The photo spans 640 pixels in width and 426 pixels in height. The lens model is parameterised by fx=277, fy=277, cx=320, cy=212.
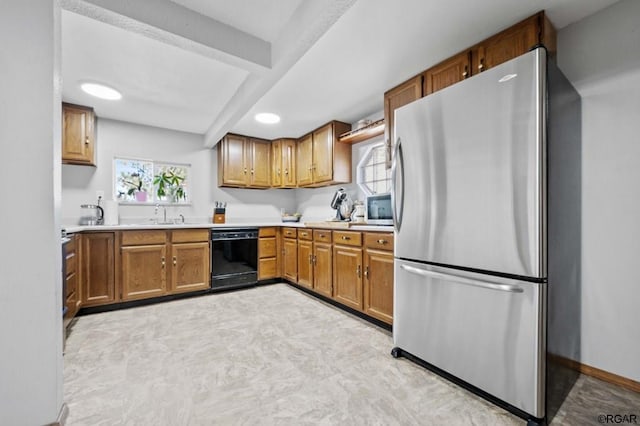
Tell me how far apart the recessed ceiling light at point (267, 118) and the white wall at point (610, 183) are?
2795mm

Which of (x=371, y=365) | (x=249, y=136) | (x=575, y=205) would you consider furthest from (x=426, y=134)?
(x=249, y=136)

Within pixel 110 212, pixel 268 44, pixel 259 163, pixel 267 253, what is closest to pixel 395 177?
pixel 268 44

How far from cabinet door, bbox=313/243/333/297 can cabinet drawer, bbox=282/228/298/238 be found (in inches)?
20.3

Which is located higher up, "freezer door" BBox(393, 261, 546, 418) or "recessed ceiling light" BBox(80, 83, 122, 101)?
"recessed ceiling light" BBox(80, 83, 122, 101)

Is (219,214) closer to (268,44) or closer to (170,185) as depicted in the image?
(170,185)

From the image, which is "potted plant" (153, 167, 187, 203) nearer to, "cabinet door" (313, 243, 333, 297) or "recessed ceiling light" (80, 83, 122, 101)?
"recessed ceiling light" (80, 83, 122, 101)

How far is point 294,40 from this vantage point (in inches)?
71.3

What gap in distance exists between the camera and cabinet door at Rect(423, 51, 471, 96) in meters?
2.05

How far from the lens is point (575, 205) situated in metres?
1.77

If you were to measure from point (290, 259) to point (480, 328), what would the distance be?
2737 millimetres

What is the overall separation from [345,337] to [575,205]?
1868 mm

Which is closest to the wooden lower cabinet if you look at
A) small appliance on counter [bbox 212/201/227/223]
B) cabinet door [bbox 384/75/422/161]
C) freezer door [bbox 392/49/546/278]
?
small appliance on counter [bbox 212/201/227/223]

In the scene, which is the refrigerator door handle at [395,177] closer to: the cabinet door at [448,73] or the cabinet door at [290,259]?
the cabinet door at [448,73]

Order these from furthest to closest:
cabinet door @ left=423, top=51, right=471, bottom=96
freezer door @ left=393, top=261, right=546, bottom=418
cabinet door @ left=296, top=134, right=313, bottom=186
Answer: cabinet door @ left=296, top=134, right=313, bottom=186 < cabinet door @ left=423, top=51, right=471, bottom=96 < freezer door @ left=393, top=261, right=546, bottom=418
